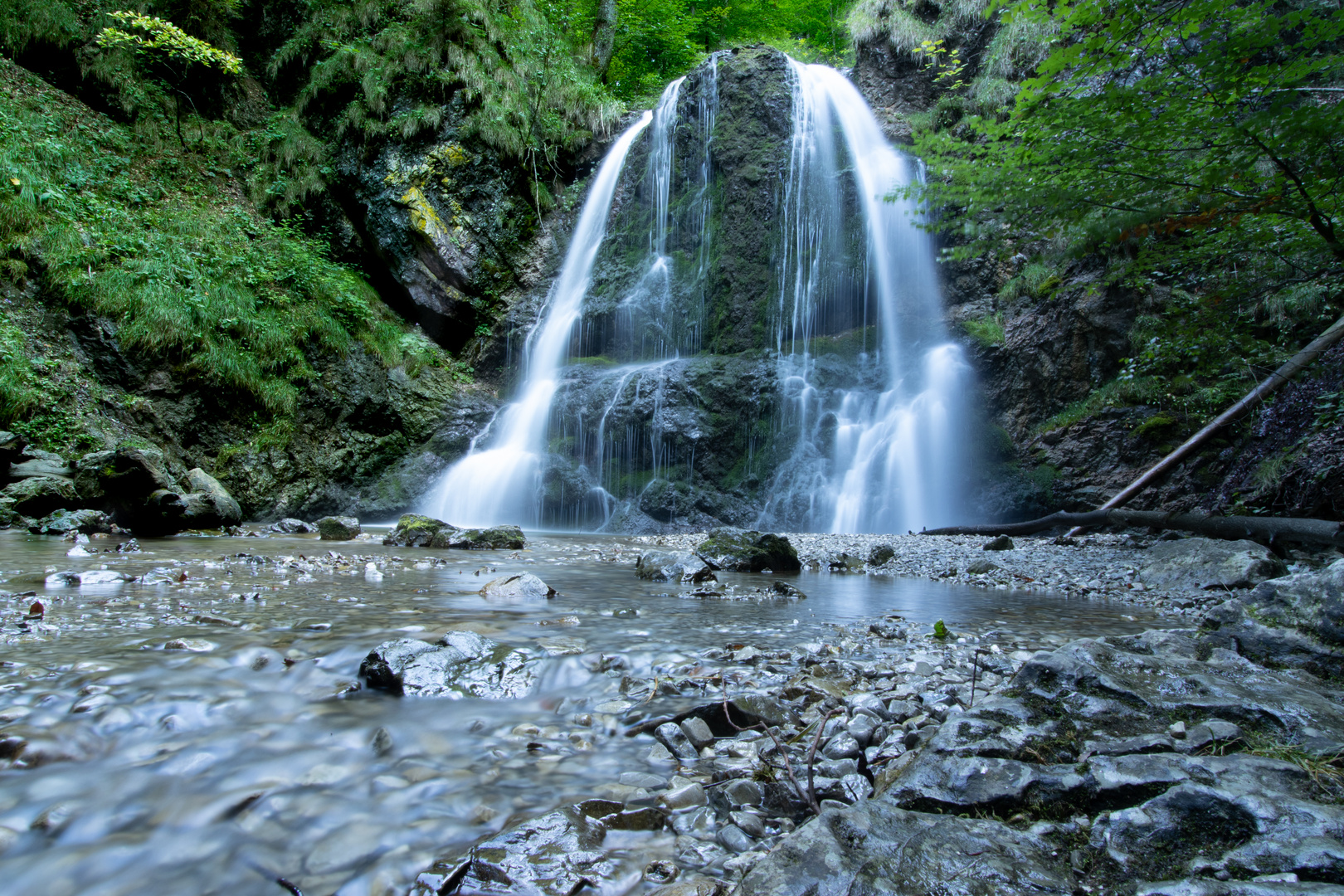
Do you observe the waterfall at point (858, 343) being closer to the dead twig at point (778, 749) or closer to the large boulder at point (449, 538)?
the large boulder at point (449, 538)

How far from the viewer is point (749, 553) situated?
6594 mm

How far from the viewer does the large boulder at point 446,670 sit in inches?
98.3

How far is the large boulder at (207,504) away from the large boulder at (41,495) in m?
1.15

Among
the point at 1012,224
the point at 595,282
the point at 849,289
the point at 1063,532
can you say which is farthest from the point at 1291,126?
the point at 595,282

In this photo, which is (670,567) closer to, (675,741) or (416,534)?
(675,741)

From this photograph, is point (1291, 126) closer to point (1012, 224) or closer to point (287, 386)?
point (1012, 224)

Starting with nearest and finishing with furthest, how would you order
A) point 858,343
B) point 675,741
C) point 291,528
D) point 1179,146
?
1. point 675,741
2. point 1179,146
3. point 291,528
4. point 858,343

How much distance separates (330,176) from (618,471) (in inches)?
425

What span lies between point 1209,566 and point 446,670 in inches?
258

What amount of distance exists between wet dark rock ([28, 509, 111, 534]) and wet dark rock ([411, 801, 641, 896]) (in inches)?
342

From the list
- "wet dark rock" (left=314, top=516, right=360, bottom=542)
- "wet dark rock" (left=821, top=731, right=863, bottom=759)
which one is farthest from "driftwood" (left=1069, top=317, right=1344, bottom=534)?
"wet dark rock" (left=314, top=516, right=360, bottom=542)

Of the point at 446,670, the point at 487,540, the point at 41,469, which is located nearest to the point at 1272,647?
the point at 446,670

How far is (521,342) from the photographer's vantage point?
612 inches

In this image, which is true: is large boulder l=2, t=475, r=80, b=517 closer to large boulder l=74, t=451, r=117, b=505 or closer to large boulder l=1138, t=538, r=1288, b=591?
large boulder l=74, t=451, r=117, b=505
